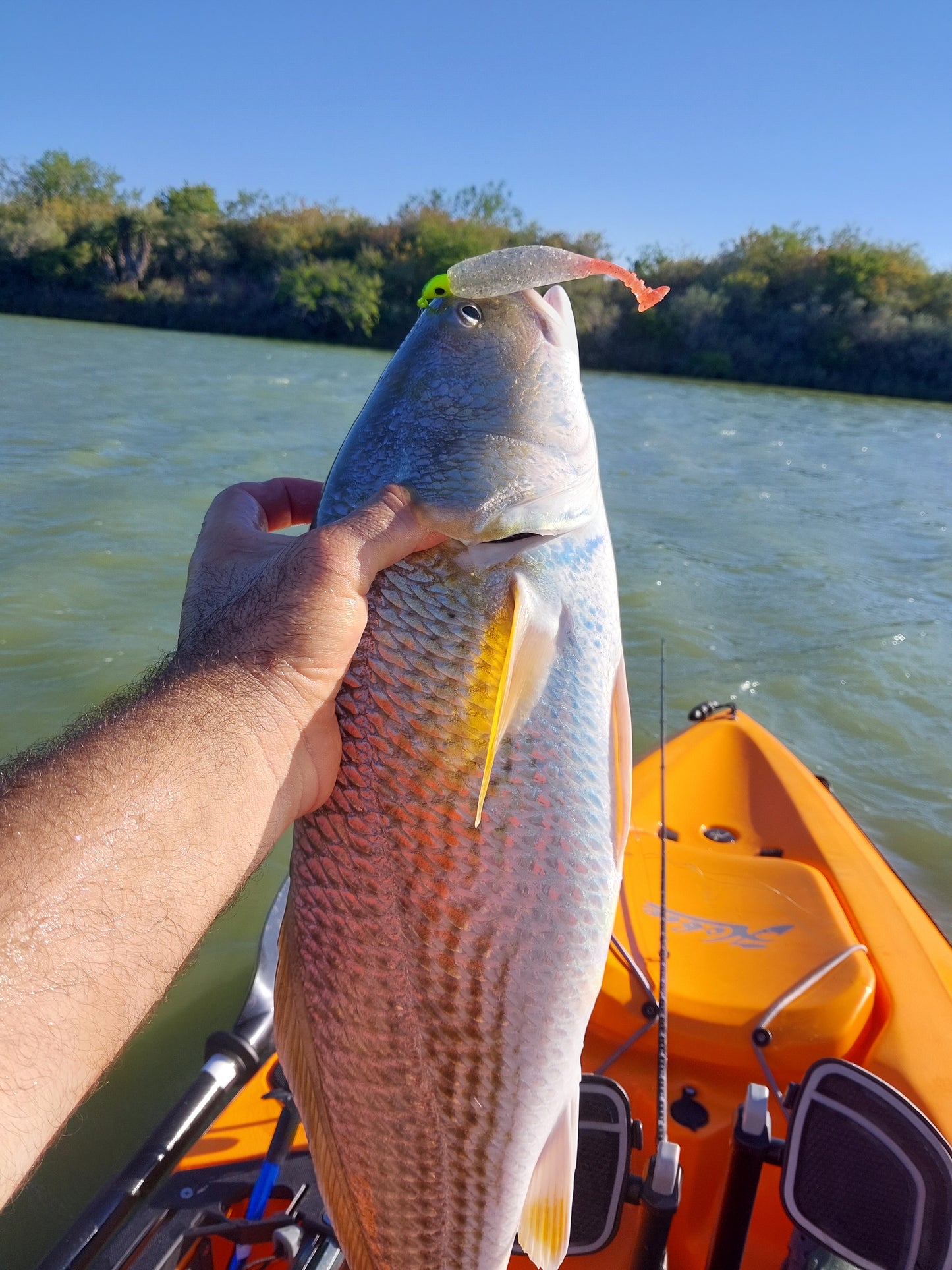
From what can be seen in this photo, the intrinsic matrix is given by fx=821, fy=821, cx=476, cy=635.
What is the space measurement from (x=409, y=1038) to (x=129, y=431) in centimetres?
1443

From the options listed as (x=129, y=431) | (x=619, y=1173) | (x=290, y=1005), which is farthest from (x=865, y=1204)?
(x=129, y=431)

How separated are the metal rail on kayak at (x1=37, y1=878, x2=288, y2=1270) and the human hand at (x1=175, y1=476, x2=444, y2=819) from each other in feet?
2.00

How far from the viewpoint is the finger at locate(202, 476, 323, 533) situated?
193 cm

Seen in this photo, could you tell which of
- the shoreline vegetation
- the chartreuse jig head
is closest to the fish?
the chartreuse jig head

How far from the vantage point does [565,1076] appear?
136 cm

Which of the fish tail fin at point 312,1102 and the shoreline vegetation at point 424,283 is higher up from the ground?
the shoreline vegetation at point 424,283

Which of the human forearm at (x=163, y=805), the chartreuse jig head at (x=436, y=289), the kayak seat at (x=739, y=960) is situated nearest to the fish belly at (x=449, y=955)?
the human forearm at (x=163, y=805)

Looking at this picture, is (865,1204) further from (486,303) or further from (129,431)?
(129,431)

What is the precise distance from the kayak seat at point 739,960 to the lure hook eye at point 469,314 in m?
2.13

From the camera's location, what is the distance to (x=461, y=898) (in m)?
1.31

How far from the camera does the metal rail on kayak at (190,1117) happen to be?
2025 millimetres

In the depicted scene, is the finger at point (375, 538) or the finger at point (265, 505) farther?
the finger at point (265, 505)

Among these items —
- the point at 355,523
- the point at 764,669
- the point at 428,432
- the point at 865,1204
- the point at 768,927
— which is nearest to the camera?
the point at 355,523

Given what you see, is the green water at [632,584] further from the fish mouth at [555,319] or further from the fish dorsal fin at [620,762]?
the fish mouth at [555,319]
